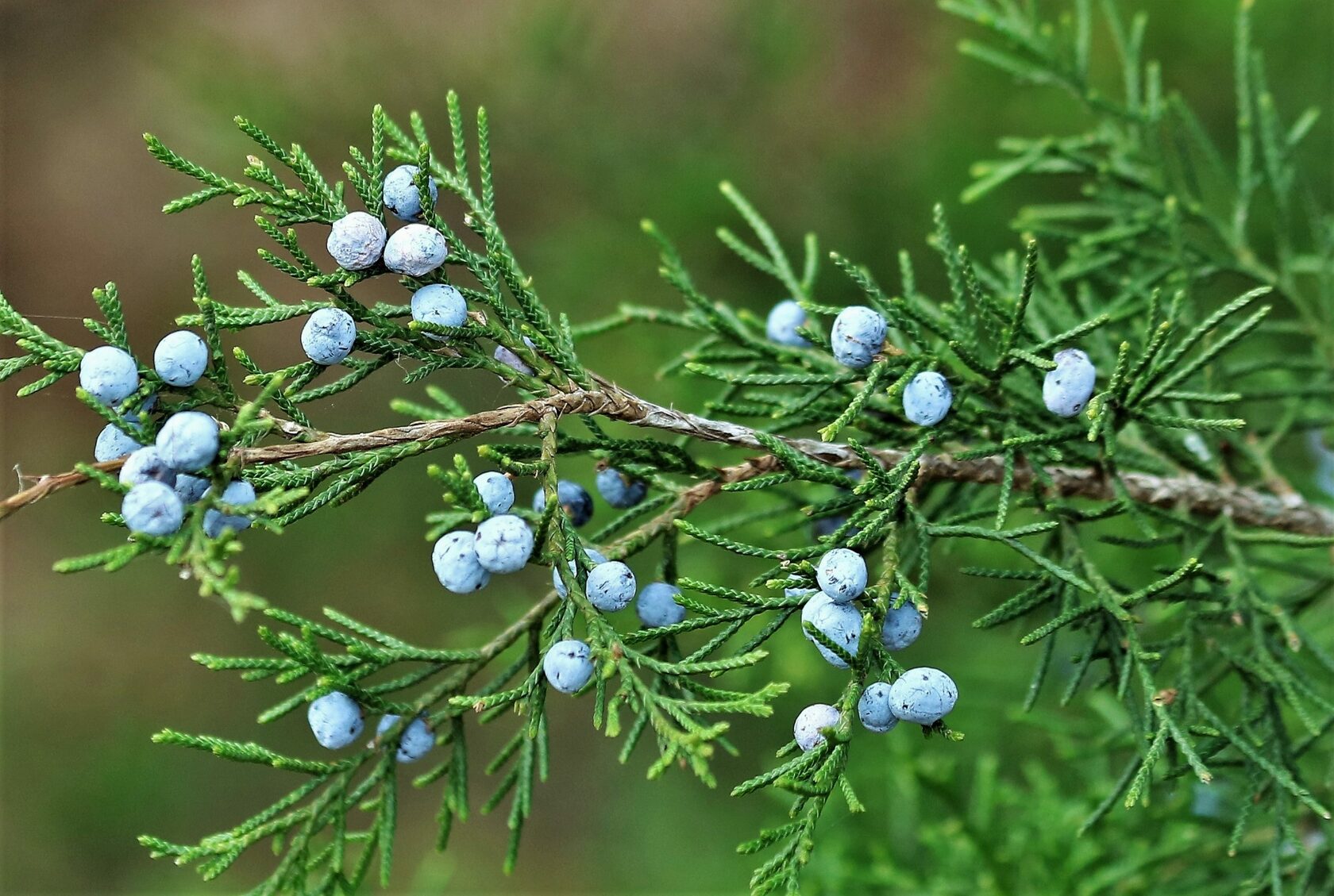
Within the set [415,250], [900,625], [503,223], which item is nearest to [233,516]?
[415,250]

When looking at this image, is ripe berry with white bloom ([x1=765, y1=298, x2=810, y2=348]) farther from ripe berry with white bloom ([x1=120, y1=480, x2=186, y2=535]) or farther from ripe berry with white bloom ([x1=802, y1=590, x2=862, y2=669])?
ripe berry with white bloom ([x1=120, y1=480, x2=186, y2=535])

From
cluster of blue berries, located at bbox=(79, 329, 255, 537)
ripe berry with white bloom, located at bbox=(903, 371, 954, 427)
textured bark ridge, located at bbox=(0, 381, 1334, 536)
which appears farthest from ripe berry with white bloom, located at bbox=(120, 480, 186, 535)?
ripe berry with white bloom, located at bbox=(903, 371, 954, 427)

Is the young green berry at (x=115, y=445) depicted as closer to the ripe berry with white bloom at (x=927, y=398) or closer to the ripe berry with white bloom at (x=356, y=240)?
the ripe berry with white bloom at (x=356, y=240)

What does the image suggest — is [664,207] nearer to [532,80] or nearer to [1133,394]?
[532,80]

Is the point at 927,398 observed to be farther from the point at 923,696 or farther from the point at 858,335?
the point at 923,696

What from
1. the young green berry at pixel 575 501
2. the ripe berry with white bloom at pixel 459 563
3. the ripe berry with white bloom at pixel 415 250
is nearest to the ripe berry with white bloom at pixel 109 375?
the ripe berry with white bloom at pixel 415 250

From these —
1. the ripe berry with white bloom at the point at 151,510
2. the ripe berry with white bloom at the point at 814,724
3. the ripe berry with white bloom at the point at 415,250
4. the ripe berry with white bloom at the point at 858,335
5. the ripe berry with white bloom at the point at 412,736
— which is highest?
the ripe berry with white bloom at the point at 415,250
